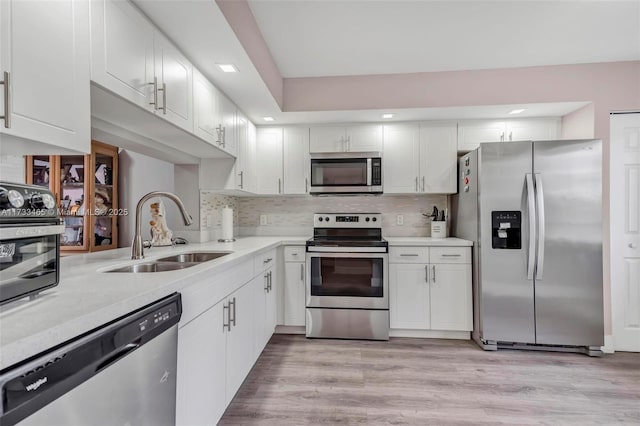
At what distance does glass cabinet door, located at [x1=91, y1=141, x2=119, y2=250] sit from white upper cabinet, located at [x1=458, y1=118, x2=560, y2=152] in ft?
9.86

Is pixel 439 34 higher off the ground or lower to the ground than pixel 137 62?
higher

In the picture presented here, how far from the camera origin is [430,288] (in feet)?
9.44

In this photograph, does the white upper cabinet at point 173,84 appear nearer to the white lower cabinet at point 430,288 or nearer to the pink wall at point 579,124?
the white lower cabinet at point 430,288

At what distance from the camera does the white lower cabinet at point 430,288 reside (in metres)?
2.84

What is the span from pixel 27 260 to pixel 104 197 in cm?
121

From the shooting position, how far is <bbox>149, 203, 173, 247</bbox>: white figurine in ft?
7.61

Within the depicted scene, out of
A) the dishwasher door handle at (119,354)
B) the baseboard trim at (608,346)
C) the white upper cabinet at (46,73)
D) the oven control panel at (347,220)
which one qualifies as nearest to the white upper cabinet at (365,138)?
the oven control panel at (347,220)

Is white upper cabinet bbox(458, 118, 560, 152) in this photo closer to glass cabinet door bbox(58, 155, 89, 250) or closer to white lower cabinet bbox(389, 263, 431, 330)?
white lower cabinet bbox(389, 263, 431, 330)

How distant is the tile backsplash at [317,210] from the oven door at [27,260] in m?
2.44

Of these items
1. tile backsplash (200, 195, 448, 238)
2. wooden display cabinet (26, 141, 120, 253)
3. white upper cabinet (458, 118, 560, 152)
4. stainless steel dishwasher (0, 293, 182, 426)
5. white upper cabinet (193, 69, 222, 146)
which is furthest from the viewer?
tile backsplash (200, 195, 448, 238)

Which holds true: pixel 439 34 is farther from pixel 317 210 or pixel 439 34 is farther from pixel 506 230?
pixel 317 210

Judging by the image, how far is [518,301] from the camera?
2.58 m

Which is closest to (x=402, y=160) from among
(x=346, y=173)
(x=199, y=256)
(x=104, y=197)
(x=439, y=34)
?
(x=346, y=173)

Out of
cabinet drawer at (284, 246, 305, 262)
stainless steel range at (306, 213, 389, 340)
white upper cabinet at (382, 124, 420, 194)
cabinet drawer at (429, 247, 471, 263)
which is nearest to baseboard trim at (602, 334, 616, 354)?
cabinet drawer at (429, 247, 471, 263)
